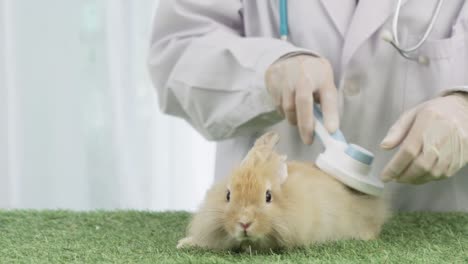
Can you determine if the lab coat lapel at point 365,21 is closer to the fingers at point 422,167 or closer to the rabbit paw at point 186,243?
the fingers at point 422,167

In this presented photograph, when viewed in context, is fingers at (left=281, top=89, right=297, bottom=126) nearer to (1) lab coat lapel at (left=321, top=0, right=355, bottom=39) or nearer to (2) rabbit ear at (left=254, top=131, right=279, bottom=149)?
(2) rabbit ear at (left=254, top=131, right=279, bottom=149)

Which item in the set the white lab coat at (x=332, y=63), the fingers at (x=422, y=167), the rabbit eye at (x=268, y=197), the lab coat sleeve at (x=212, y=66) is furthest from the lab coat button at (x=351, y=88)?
the rabbit eye at (x=268, y=197)

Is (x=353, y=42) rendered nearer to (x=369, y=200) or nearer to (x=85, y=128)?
(x=369, y=200)

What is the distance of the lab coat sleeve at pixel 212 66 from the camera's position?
3.94 ft

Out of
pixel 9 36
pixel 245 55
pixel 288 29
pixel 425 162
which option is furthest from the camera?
pixel 9 36

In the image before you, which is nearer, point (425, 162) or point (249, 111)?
point (425, 162)

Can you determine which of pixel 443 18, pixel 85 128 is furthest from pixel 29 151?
pixel 443 18

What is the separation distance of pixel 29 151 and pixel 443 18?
1.85m

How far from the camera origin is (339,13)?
4.21ft

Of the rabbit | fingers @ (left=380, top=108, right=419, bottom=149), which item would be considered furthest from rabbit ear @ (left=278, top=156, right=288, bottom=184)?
fingers @ (left=380, top=108, right=419, bottom=149)

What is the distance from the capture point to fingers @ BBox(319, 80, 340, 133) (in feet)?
3.46

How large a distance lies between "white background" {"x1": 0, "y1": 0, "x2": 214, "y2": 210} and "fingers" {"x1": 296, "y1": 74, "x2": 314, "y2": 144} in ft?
5.79

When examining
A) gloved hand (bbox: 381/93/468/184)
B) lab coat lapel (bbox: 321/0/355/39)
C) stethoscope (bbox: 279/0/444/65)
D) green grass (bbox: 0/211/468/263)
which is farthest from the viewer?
lab coat lapel (bbox: 321/0/355/39)

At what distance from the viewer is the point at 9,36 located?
266cm
